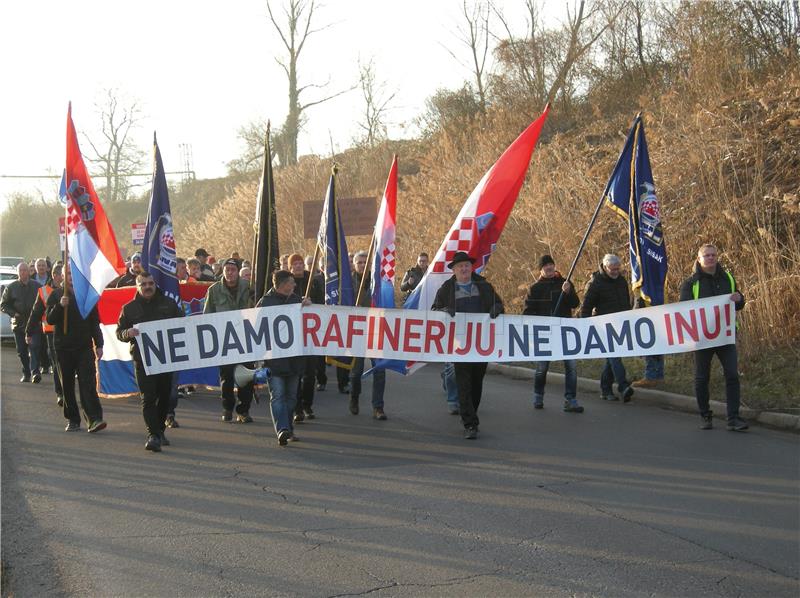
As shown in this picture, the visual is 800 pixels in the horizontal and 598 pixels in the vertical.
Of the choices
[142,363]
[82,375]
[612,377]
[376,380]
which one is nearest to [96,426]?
[82,375]

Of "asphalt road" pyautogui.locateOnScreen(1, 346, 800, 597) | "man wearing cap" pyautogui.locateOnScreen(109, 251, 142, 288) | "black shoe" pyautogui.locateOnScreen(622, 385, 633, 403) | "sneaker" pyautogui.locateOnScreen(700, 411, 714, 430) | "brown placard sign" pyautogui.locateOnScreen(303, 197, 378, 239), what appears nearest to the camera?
"asphalt road" pyautogui.locateOnScreen(1, 346, 800, 597)

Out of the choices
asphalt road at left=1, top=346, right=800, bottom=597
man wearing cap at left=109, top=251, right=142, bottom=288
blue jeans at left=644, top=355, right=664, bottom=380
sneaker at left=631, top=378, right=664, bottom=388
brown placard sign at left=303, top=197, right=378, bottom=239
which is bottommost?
asphalt road at left=1, top=346, right=800, bottom=597

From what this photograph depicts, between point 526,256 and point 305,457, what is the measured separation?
43.8ft

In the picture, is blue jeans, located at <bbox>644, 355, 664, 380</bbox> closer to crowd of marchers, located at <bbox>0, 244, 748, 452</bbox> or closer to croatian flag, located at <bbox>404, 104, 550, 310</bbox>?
crowd of marchers, located at <bbox>0, 244, 748, 452</bbox>

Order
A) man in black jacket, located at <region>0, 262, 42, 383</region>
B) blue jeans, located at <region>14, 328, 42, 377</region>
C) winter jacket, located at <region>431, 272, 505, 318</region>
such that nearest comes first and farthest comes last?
winter jacket, located at <region>431, 272, 505, 318</region> → blue jeans, located at <region>14, 328, 42, 377</region> → man in black jacket, located at <region>0, 262, 42, 383</region>

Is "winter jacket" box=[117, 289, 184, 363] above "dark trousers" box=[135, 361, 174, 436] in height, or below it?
above

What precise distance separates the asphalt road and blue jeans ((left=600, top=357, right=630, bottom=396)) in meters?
1.12

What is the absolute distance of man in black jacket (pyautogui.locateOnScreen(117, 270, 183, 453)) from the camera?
9.84 metres

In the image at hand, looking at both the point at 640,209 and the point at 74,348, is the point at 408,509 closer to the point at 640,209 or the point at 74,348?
the point at 74,348

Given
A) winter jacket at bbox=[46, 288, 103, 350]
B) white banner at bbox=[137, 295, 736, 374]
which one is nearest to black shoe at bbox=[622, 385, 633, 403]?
white banner at bbox=[137, 295, 736, 374]

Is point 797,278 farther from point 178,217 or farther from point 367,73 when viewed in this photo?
point 178,217

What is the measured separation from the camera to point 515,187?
10.9 m

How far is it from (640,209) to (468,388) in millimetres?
3238

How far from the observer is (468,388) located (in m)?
10.1
